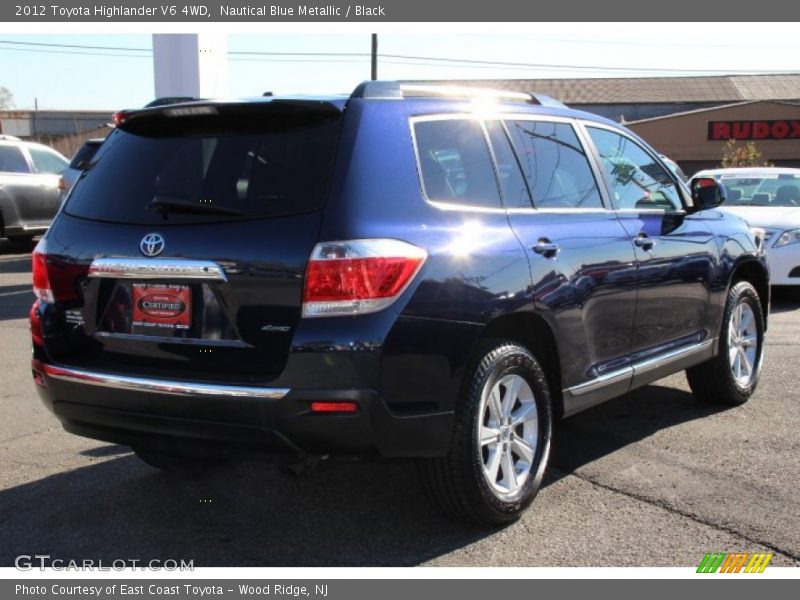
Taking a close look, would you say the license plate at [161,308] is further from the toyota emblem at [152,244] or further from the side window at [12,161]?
the side window at [12,161]

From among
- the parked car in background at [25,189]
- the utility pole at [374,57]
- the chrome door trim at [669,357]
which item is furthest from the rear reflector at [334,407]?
the utility pole at [374,57]

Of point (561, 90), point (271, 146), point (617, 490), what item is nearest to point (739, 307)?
point (617, 490)

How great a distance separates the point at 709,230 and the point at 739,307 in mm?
702

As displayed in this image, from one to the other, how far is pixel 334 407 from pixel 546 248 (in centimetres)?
136

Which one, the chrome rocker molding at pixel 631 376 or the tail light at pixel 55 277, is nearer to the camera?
the tail light at pixel 55 277

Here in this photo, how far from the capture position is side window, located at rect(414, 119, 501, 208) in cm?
370

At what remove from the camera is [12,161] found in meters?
15.2

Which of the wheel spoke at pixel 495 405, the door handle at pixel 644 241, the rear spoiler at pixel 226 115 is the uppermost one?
the rear spoiler at pixel 226 115

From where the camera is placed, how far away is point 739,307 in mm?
5914

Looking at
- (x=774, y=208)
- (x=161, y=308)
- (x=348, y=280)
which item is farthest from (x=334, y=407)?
(x=774, y=208)

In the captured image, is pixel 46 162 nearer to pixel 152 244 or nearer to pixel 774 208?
pixel 774 208

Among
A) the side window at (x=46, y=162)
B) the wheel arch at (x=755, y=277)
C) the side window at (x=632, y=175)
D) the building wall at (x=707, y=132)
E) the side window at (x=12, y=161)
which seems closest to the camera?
the side window at (x=632, y=175)

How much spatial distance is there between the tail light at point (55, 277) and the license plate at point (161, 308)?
0.32 metres

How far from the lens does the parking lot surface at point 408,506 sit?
3643mm
